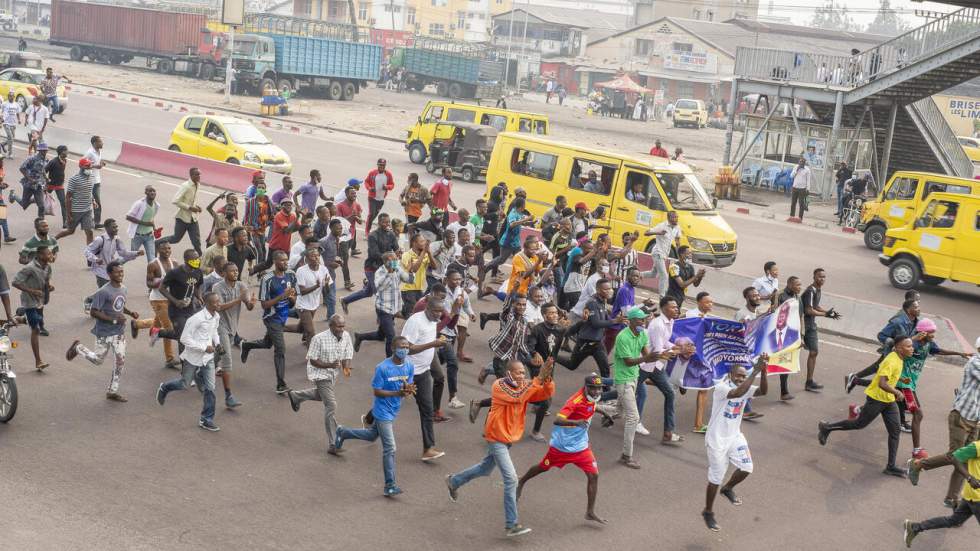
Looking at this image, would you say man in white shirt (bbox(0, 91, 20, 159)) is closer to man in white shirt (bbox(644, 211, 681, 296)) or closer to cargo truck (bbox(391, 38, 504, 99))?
man in white shirt (bbox(644, 211, 681, 296))

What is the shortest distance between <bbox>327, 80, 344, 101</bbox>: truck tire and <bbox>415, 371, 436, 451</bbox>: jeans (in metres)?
46.9

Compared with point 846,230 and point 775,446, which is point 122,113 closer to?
point 846,230

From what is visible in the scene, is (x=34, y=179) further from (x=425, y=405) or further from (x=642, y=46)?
Answer: (x=642, y=46)

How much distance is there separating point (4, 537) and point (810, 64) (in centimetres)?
2946

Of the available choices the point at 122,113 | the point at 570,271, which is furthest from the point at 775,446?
the point at 122,113

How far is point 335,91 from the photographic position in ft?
182

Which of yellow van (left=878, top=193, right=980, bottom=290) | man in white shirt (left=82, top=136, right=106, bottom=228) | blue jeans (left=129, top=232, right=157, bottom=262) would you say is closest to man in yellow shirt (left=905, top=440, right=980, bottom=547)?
blue jeans (left=129, top=232, right=157, bottom=262)

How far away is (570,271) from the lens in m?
14.7

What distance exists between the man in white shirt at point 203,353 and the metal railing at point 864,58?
82.9 ft

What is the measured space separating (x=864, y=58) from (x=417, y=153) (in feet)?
45.1

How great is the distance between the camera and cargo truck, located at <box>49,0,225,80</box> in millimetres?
59719

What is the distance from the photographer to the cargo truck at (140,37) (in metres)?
59.7

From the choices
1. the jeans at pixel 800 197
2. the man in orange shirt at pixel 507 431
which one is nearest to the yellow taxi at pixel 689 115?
the jeans at pixel 800 197

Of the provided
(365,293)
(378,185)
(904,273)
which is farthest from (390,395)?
(904,273)
